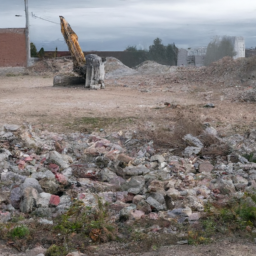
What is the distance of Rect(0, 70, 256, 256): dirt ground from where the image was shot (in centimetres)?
878

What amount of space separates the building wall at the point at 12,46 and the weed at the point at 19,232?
2071 cm

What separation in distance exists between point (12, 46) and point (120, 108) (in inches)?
571

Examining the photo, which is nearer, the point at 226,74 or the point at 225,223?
the point at 225,223

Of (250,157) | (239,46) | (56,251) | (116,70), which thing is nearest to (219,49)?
(239,46)

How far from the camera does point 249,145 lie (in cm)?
699

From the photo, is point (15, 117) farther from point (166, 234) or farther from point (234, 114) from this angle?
point (166, 234)

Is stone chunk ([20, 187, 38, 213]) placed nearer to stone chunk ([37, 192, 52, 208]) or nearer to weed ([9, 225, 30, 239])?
stone chunk ([37, 192, 52, 208])

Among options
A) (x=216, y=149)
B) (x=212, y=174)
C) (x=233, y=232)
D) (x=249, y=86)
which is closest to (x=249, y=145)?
(x=216, y=149)

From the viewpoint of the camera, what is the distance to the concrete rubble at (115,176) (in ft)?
14.8

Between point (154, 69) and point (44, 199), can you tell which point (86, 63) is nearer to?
point (154, 69)

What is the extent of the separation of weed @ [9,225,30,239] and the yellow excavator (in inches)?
432

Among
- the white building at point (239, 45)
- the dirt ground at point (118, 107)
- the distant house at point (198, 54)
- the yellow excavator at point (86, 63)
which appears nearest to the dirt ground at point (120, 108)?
the dirt ground at point (118, 107)

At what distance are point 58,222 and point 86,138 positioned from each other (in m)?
3.59

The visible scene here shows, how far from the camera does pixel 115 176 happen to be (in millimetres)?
5668
